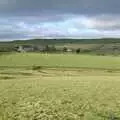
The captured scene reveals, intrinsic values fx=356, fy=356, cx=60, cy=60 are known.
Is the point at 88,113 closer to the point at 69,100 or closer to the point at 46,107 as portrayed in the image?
the point at 46,107

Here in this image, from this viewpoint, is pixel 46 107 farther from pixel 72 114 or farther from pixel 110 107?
pixel 110 107

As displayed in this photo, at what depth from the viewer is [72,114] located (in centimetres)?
1491

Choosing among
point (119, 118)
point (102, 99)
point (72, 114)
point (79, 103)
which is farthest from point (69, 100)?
point (119, 118)

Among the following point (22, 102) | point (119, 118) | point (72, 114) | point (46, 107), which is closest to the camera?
point (119, 118)

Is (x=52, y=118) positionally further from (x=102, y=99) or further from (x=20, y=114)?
(x=102, y=99)

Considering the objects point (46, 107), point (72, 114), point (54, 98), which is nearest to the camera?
point (72, 114)

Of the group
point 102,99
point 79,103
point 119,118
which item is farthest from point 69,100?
point 119,118

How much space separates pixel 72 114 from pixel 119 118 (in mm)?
2048

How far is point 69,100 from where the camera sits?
60.1 feet

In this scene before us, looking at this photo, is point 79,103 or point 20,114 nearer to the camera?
point 20,114

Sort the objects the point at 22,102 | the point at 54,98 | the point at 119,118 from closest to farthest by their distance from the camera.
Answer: the point at 119,118, the point at 22,102, the point at 54,98

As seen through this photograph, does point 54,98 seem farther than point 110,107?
Yes

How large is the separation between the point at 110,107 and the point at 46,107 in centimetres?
315

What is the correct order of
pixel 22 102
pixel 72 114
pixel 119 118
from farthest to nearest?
pixel 22 102, pixel 72 114, pixel 119 118
